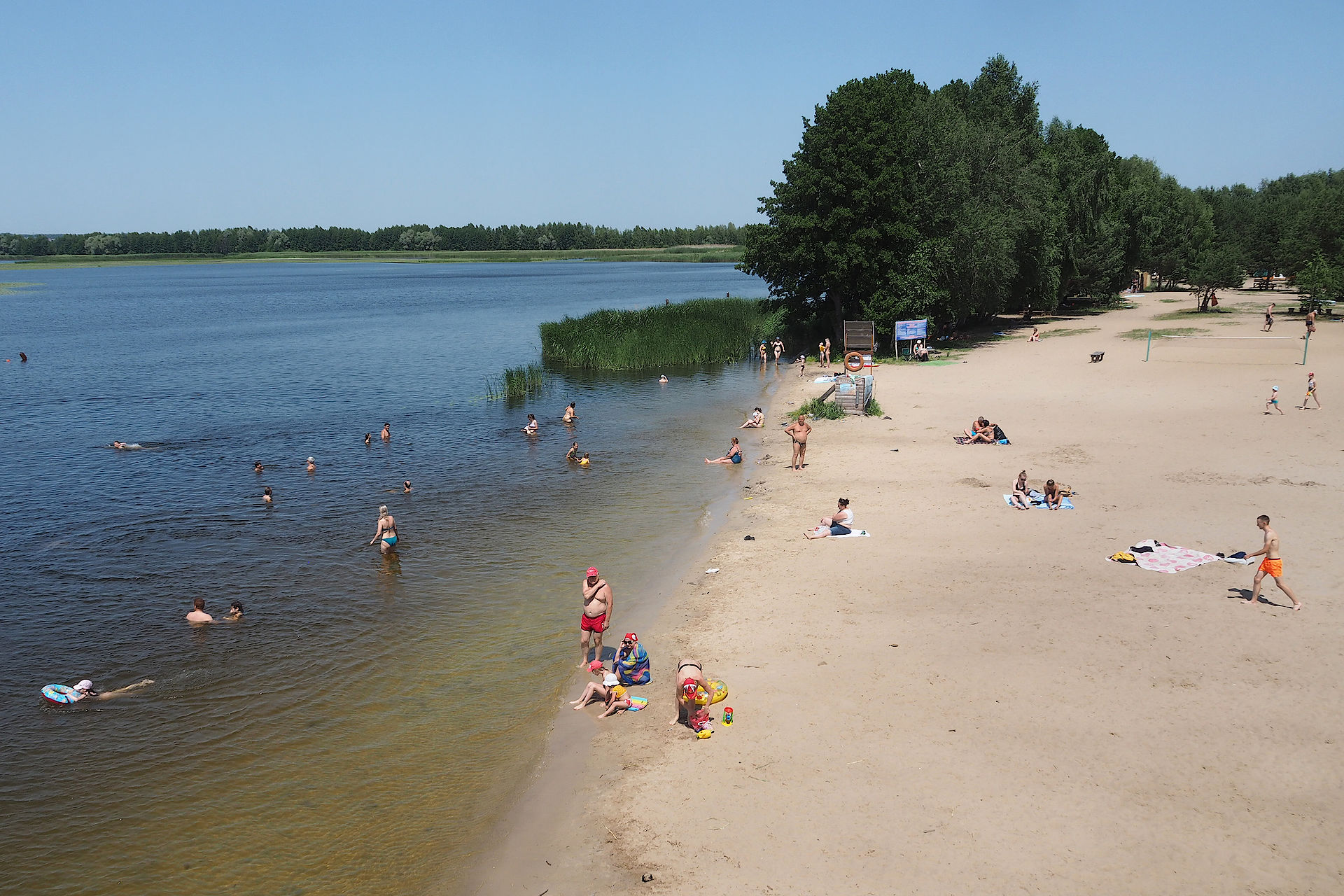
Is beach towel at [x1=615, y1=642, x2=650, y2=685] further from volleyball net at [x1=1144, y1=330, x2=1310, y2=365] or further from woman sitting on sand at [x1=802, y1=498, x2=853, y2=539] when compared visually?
volleyball net at [x1=1144, y1=330, x2=1310, y2=365]

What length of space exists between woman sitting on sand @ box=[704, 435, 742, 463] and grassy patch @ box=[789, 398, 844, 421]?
5.01m

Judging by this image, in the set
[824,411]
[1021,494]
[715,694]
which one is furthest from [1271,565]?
[824,411]

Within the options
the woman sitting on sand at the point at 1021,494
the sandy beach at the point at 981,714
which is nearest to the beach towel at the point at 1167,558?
the sandy beach at the point at 981,714

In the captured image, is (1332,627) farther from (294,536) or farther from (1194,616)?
(294,536)

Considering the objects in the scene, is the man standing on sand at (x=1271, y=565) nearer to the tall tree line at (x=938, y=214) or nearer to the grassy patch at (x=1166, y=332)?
the tall tree line at (x=938, y=214)

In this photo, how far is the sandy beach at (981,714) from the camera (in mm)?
9602

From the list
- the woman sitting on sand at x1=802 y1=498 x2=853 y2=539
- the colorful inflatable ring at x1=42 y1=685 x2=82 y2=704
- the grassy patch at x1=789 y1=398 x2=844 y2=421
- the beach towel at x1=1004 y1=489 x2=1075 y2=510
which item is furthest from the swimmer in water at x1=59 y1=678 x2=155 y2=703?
the grassy patch at x1=789 y1=398 x2=844 y2=421

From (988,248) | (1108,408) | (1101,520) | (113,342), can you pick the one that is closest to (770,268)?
(988,248)

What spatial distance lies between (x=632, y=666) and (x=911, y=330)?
116 ft

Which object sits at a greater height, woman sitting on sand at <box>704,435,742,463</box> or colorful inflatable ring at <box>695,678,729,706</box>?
woman sitting on sand at <box>704,435,742,463</box>

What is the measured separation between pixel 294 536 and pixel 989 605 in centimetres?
1751

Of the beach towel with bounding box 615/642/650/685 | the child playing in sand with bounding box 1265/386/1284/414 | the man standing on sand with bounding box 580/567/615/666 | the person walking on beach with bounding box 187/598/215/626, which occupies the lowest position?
the person walking on beach with bounding box 187/598/215/626

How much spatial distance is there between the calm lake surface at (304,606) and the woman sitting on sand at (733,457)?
700 mm

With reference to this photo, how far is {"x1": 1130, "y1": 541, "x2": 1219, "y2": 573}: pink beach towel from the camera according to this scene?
55.4 ft
